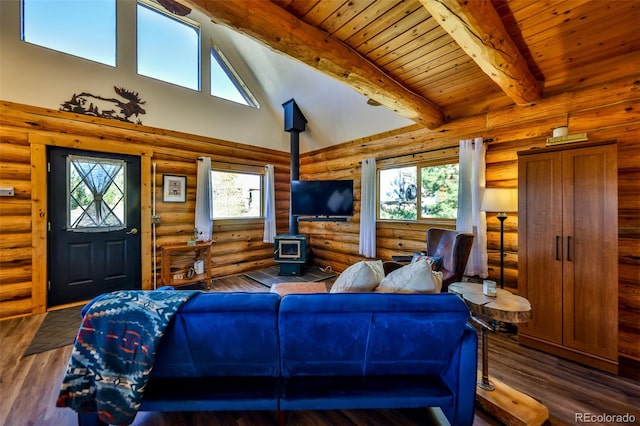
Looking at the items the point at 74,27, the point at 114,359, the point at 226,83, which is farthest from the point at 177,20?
the point at 114,359

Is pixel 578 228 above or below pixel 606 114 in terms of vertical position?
below

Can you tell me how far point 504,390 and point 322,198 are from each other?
3.64 meters

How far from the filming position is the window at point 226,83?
485 cm

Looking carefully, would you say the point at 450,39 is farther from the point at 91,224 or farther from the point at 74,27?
the point at 91,224

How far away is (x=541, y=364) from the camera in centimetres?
224

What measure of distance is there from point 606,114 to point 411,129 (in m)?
2.09

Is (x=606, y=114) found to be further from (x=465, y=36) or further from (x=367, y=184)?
(x=367, y=184)

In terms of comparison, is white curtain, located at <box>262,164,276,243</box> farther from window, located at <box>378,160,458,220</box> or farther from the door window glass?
the door window glass

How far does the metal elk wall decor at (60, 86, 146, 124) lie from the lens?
3.52 m

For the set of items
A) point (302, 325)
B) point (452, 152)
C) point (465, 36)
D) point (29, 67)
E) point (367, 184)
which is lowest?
point (302, 325)

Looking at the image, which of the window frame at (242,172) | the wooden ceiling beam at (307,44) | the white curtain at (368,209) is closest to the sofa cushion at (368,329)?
the wooden ceiling beam at (307,44)

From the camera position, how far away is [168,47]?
434 cm

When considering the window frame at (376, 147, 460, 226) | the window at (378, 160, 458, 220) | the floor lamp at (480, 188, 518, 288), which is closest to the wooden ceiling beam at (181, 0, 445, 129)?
the window frame at (376, 147, 460, 226)

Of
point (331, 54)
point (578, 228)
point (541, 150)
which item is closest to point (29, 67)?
point (331, 54)
